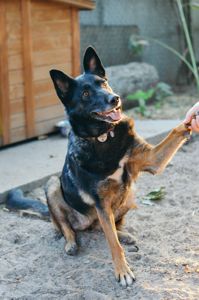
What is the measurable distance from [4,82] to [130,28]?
4020 mm

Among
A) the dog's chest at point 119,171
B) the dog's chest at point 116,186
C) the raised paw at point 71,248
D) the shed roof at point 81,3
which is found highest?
the shed roof at point 81,3

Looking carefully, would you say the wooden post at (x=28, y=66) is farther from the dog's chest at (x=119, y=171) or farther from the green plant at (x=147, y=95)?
the dog's chest at (x=119, y=171)

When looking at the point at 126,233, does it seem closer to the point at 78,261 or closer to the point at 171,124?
the point at 78,261

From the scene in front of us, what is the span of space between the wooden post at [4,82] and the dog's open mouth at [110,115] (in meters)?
2.79

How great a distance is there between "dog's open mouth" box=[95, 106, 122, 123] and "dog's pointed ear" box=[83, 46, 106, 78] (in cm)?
36

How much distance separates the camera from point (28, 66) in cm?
630

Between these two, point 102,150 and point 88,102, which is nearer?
point 88,102

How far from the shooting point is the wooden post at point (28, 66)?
6.19m

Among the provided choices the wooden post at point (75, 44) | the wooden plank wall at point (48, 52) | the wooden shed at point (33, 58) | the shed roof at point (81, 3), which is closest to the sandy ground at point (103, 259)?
the wooden shed at point (33, 58)

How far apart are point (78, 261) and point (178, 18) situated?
8.17m

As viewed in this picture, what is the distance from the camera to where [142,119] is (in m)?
7.78

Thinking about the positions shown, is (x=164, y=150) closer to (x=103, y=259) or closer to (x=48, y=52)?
(x=103, y=259)

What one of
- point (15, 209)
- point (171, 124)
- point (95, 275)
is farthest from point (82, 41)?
point (95, 275)

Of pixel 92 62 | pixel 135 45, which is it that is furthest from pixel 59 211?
pixel 135 45
